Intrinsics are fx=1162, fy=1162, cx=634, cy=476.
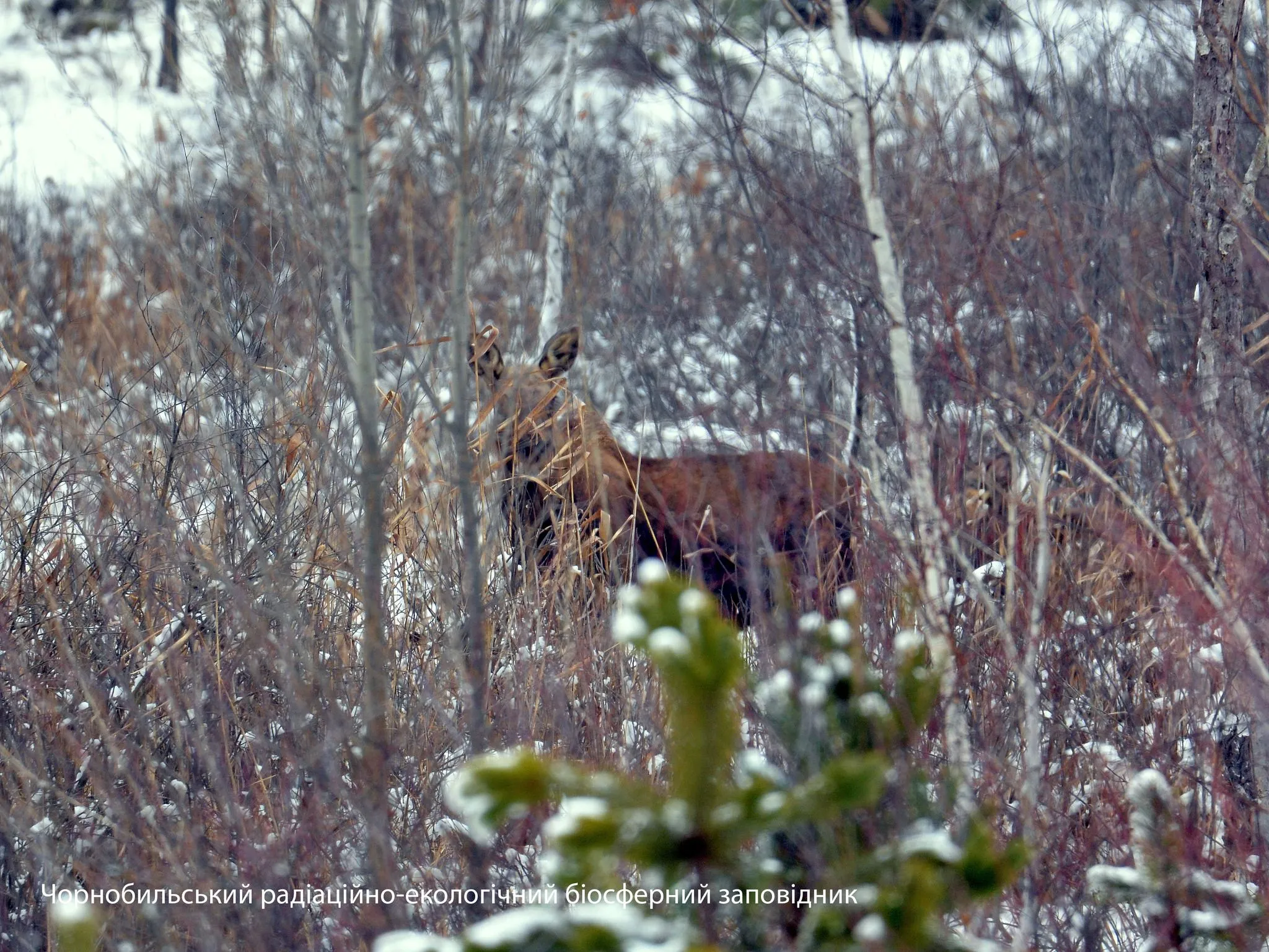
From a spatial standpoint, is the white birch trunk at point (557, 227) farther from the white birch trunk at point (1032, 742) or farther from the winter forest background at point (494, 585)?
the white birch trunk at point (1032, 742)

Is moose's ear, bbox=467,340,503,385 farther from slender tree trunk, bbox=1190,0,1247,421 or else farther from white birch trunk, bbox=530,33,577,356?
slender tree trunk, bbox=1190,0,1247,421

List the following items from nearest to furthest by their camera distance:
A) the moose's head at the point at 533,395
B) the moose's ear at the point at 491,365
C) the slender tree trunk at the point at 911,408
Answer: the slender tree trunk at the point at 911,408
the moose's head at the point at 533,395
the moose's ear at the point at 491,365

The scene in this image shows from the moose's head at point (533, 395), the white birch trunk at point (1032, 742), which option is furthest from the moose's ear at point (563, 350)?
the white birch trunk at point (1032, 742)

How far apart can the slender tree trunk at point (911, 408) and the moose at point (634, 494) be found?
97 cm

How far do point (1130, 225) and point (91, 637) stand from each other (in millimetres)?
6400

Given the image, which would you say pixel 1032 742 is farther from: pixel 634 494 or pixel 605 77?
pixel 605 77

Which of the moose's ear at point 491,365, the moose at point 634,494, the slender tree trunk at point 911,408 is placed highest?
the slender tree trunk at point 911,408

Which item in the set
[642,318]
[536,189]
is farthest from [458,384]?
[642,318]

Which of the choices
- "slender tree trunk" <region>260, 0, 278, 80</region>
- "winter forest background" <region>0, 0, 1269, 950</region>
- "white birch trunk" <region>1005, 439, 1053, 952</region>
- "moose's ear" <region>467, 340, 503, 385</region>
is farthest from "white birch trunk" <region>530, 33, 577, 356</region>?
"white birch trunk" <region>1005, 439, 1053, 952</region>

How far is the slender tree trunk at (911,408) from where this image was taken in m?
2.69

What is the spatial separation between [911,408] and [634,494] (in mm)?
2270

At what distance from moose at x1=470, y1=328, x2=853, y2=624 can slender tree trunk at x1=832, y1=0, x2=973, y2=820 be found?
0.97 m

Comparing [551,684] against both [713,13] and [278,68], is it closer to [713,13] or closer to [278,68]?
[278,68]

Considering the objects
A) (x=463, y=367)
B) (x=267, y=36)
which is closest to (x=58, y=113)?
(x=267, y=36)
